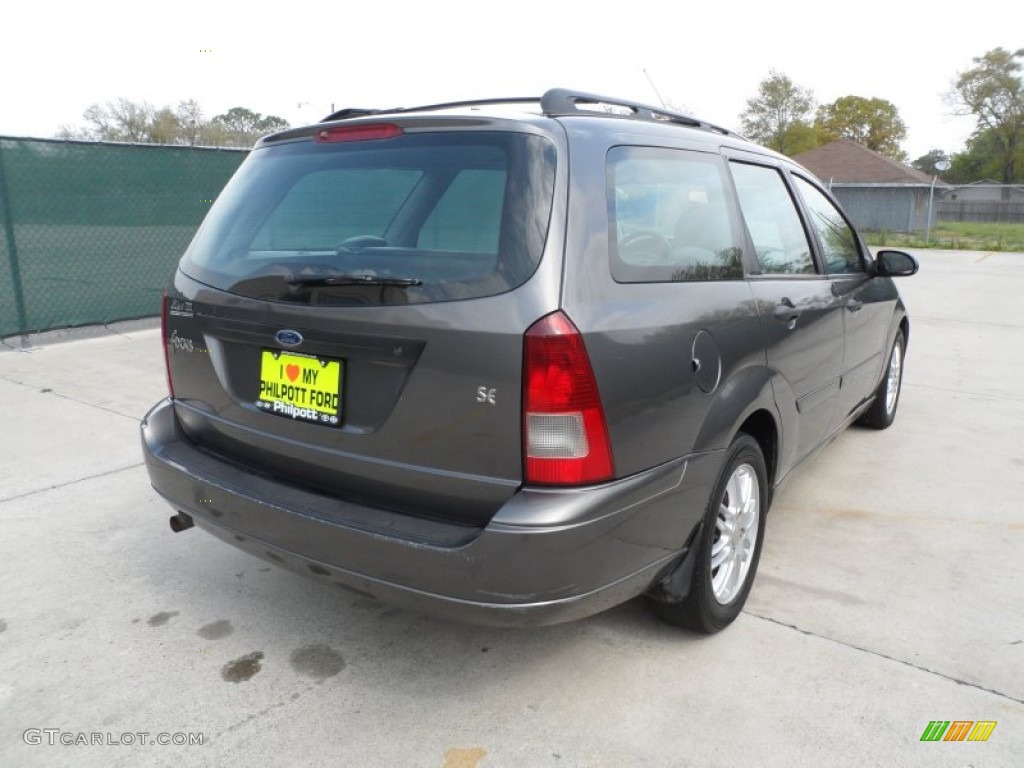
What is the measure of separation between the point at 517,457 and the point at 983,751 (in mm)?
1569

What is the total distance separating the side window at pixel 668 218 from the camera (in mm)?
2328

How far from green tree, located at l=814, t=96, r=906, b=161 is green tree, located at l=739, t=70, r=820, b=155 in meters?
12.4

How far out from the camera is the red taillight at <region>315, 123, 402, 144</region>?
7.90 ft

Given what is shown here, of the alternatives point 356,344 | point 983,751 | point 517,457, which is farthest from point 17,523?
point 983,751

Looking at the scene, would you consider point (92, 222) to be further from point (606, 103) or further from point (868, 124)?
point (868, 124)

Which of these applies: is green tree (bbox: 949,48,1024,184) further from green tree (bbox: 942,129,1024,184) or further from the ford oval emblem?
the ford oval emblem

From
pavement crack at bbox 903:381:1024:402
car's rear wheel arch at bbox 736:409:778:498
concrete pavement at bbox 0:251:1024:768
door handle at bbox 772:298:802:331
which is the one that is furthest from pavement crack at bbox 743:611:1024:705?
pavement crack at bbox 903:381:1024:402

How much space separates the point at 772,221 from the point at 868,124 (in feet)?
238

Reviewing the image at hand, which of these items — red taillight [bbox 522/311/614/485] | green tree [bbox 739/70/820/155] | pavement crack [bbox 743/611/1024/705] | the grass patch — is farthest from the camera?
green tree [bbox 739/70/820/155]

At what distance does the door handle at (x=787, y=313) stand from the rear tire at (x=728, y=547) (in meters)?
0.49

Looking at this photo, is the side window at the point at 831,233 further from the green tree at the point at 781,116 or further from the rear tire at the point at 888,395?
the green tree at the point at 781,116

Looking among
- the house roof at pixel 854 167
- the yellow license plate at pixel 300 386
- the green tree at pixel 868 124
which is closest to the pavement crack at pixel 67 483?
the yellow license plate at pixel 300 386

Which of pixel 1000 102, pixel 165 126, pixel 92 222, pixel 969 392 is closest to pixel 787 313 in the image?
pixel 969 392

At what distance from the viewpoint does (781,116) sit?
181ft
